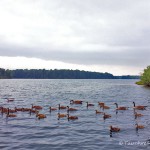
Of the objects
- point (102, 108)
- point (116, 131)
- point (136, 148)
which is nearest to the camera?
point (136, 148)

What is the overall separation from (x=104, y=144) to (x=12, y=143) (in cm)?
726

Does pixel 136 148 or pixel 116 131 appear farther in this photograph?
pixel 116 131


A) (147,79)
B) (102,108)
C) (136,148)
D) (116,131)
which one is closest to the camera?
(136,148)

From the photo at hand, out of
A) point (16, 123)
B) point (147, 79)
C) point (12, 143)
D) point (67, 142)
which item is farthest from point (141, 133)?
point (147, 79)

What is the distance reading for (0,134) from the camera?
76.9 feet

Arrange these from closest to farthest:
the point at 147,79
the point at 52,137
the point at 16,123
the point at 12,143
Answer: the point at 12,143
the point at 52,137
the point at 16,123
the point at 147,79

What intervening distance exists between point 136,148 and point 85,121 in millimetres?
11685

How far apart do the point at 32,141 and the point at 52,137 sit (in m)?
2.10

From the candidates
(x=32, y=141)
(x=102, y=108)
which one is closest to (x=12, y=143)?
(x=32, y=141)

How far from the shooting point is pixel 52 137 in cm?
2277

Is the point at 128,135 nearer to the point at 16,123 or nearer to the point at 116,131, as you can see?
the point at 116,131

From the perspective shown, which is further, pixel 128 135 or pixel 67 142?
pixel 128 135

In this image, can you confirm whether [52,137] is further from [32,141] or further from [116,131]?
[116,131]

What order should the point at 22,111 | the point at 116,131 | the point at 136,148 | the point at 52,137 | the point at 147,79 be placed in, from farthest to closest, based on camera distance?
1. the point at 147,79
2. the point at 22,111
3. the point at 116,131
4. the point at 52,137
5. the point at 136,148
